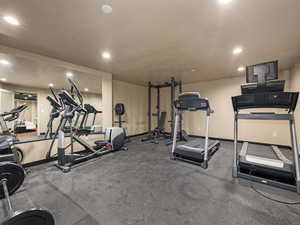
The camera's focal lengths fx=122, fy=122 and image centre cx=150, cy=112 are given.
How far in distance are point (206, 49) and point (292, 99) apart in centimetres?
173

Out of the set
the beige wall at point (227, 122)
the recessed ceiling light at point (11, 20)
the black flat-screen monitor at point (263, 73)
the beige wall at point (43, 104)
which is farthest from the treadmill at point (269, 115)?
the beige wall at point (43, 104)

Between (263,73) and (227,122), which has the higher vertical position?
(263,73)

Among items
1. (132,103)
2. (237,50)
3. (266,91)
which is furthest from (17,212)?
(132,103)

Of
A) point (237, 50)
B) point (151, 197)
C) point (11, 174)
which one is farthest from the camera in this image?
point (237, 50)

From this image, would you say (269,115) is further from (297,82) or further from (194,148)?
(297,82)

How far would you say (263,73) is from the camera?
2.08m

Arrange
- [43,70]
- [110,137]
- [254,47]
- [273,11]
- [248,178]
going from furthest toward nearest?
1. [110,137]
2. [43,70]
3. [254,47]
4. [248,178]
5. [273,11]

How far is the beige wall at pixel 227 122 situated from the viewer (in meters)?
4.11

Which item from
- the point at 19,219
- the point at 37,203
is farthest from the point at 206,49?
the point at 37,203

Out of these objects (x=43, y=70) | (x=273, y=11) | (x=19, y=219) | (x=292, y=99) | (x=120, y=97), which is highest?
(x=273, y=11)

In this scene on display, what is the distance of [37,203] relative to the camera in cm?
160

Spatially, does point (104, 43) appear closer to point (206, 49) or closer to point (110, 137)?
point (206, 49)

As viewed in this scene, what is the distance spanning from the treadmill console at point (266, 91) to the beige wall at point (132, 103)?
4367 millimetres

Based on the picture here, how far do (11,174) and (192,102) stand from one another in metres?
3.26
